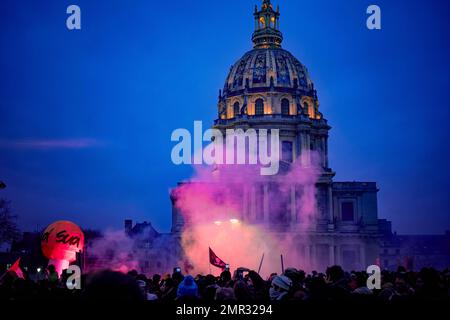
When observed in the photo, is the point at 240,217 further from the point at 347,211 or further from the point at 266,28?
the point at 266,28

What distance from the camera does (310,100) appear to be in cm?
8831

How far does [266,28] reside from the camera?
3620 inches

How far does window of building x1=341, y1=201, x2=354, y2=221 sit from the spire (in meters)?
28.5

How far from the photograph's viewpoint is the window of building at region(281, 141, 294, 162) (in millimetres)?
81562

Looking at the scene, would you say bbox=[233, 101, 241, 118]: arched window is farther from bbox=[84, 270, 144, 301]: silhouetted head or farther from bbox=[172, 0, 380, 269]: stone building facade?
bbox=[84, 270, 144, 301]: silhouetted head

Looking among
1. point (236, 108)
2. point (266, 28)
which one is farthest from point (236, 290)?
point (266, 28)

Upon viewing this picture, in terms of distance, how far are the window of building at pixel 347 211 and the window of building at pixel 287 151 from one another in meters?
10.2

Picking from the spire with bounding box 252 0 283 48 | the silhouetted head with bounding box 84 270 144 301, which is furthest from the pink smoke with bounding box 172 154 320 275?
the silhouetted head with bounding box 84 270 144 301

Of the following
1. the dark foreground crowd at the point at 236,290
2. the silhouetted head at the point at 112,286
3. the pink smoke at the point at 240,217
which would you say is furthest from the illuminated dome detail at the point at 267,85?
the silhouetted head at the point at 112,286

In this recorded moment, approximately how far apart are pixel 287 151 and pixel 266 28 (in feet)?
69.6

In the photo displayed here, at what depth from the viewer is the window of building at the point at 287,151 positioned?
8156cm
